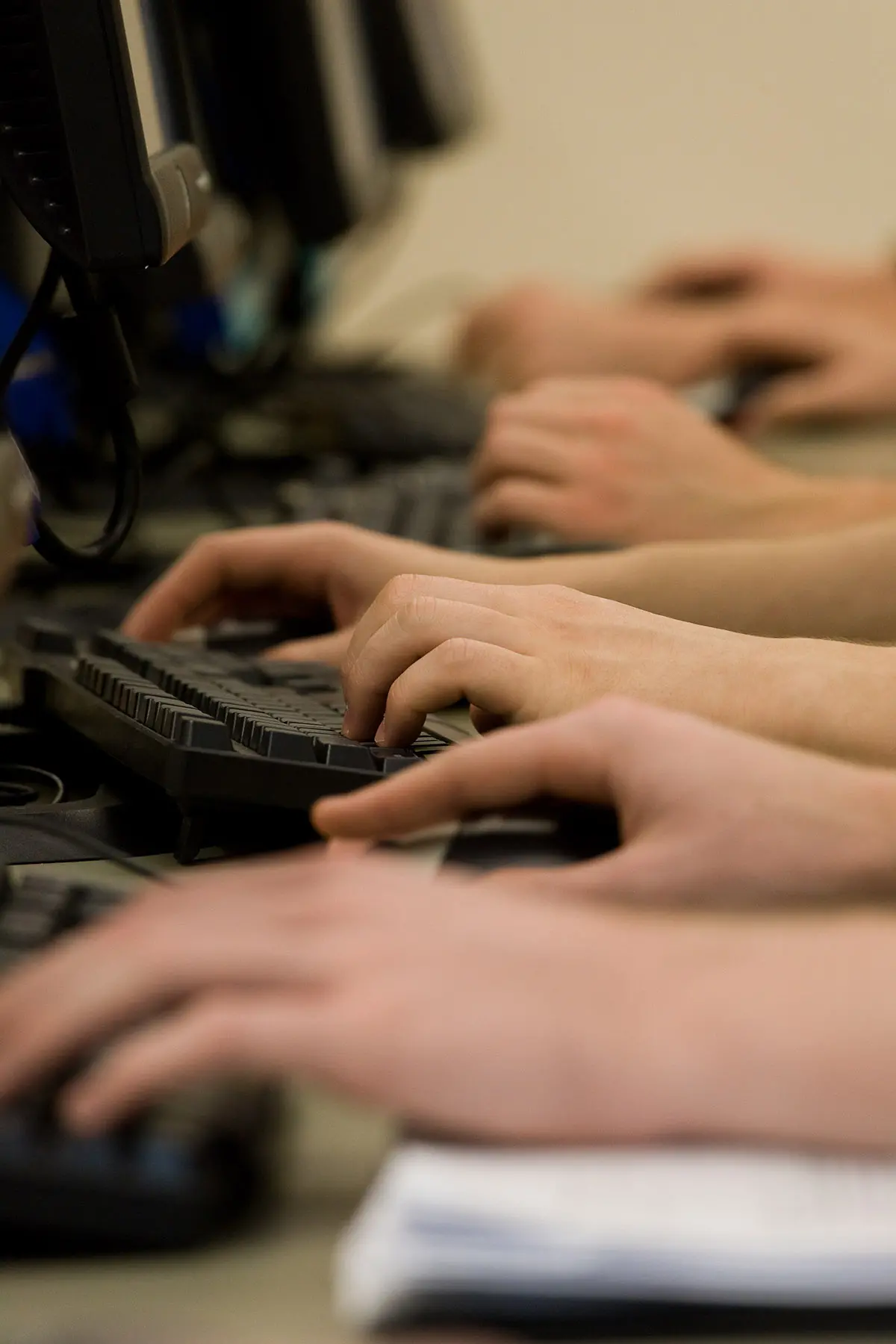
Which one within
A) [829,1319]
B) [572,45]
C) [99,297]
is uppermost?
[572,45]

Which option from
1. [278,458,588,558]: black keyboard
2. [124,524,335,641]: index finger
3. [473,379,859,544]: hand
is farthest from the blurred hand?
[473,379,859,544]: hand

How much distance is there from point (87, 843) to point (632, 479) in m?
0.69

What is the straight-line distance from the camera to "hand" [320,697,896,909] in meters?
0.49

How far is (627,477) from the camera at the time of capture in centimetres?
117

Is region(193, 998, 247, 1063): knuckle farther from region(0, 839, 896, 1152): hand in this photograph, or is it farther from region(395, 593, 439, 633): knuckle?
region(395, 593, 439, 633): knuckle

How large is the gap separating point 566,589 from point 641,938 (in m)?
0.32

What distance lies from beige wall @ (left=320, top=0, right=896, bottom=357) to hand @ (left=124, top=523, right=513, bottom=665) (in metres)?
2.04

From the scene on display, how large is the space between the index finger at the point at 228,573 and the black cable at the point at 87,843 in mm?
264

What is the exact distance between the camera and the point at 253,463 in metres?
1.45

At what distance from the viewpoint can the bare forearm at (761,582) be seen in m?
0.87

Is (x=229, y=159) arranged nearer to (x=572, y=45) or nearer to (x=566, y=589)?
(x=566, y=589)

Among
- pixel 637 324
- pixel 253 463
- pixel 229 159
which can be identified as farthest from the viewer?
pixel 637 324

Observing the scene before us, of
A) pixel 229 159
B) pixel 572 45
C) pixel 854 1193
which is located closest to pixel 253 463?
pixel 229 159

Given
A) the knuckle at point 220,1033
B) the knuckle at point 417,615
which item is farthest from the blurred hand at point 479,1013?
the knuckle at point 417,615
